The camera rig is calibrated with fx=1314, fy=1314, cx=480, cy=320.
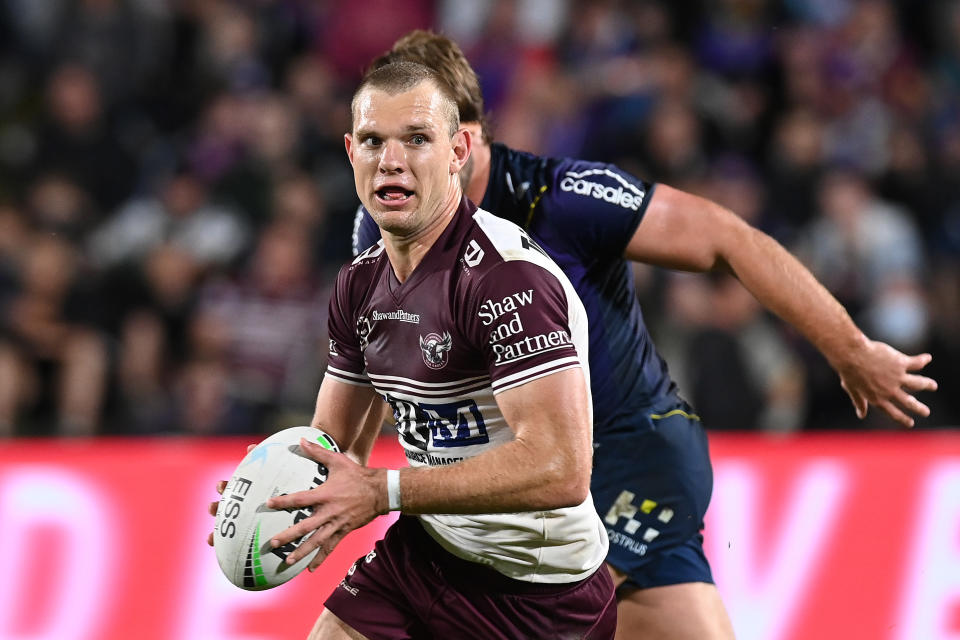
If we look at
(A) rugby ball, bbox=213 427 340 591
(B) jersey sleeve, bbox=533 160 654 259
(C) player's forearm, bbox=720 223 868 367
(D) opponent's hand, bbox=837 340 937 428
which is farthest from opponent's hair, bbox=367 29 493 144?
(D) opponent's hand, bbox=837 340 937 428

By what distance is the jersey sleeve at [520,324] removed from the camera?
2947mm

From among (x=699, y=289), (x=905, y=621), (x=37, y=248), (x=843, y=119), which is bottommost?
(x=905, y=621)

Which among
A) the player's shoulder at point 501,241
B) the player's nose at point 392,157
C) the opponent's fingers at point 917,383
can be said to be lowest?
the opponent's fingers at point 917,383

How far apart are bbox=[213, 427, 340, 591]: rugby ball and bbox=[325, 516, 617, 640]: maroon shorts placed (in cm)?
44

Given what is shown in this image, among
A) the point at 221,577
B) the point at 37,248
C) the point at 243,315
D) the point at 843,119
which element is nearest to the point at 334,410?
the point at 221,577

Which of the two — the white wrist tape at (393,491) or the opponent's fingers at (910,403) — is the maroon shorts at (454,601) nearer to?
the white wrist tape at (393,491)

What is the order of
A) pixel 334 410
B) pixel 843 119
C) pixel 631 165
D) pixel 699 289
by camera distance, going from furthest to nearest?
pixel 843 119, pixel 631 165, pixel 699 289, pixel 334 410

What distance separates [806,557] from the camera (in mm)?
5789

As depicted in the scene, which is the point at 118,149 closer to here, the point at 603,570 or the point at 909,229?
the point at 909,229

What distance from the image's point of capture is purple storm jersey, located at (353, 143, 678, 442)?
3.78 m

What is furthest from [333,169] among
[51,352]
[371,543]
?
[371,543]

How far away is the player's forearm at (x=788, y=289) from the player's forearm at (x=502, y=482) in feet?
3.65

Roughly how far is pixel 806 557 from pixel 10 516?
347 centimetres

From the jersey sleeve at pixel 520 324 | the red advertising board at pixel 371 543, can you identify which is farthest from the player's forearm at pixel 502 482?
the red advertising board at pixel 371 543
